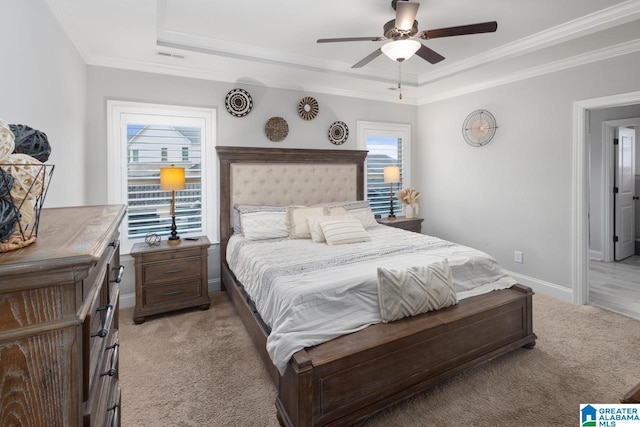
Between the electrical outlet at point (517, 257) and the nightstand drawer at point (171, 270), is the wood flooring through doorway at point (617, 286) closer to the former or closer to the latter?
the electrical outlet at point (517, 257)

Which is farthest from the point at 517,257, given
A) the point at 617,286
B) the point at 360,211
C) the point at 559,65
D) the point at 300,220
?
the point at 300,220

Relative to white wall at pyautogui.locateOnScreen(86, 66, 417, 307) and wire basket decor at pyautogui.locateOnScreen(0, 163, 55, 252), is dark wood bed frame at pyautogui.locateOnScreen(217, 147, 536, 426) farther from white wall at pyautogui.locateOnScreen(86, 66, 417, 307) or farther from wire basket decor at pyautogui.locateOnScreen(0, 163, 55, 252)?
white wall at pyautogui.locateOnScreen(86, 66, 417, 307)

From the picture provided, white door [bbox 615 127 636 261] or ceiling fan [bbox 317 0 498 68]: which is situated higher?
ceiling fan [bbox 317 0 498 68]

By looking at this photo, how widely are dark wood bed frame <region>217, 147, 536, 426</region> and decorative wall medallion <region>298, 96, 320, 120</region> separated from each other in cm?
258

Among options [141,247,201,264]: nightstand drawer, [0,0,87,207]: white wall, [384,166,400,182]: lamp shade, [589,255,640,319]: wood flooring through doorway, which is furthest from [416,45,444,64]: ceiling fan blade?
[589,255,640,319]: wood flooring through doorway

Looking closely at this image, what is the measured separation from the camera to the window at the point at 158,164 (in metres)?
3.44

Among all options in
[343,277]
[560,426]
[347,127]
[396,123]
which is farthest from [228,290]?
[396,123]

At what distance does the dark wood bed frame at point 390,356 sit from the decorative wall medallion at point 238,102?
227 cm

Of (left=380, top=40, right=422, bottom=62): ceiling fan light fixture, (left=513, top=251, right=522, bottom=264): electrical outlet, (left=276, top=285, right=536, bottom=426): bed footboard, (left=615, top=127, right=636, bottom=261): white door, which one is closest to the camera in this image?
(left=276, top=285, right=536, bottom=426): bed footboard

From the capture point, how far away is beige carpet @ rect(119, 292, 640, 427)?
196 centimetres

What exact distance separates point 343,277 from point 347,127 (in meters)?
2.99

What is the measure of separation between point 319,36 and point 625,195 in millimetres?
5578

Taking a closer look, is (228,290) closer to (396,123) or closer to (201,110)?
(201,110)

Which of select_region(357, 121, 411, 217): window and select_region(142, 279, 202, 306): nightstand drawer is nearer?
select_region(142, 279, 202, 306): nightstand drawer
